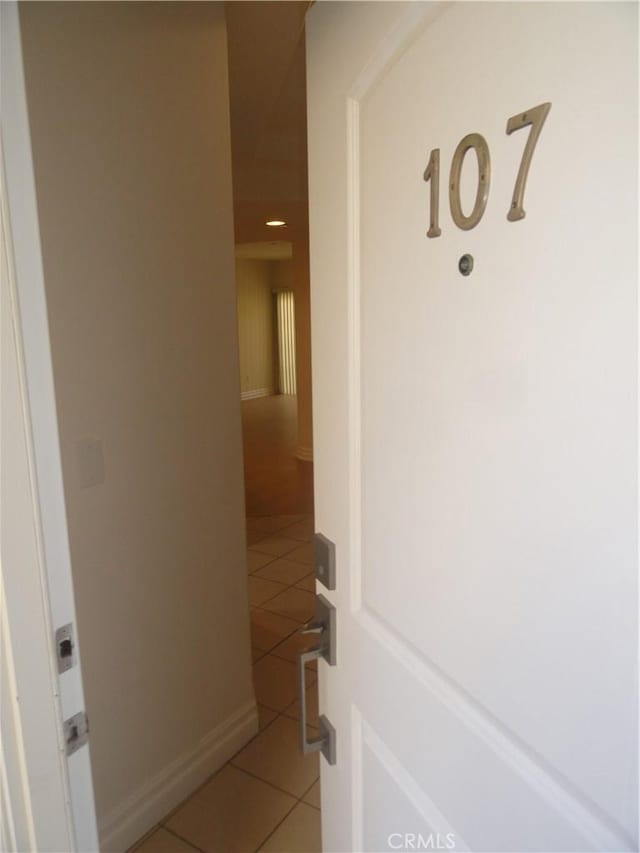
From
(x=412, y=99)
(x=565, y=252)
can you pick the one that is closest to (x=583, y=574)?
(x=565, y=252)

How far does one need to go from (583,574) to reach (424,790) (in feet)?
1.57

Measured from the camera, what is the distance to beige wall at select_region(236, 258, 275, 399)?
34.5 feet

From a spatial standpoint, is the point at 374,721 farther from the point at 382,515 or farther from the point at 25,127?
the point at 25,127

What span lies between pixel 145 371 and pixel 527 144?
1.29m

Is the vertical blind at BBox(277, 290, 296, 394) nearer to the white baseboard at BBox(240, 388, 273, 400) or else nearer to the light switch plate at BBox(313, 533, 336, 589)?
the white baseboard at BBox(240, 388, 273, 400)

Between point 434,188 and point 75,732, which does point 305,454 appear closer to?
point 75,732

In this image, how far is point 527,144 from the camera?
0.56 meters

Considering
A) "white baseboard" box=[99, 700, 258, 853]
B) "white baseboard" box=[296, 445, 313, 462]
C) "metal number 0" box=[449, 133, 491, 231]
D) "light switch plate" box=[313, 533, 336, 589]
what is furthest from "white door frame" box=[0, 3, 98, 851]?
"white baseboard" box=[296, 445, 313, 462]

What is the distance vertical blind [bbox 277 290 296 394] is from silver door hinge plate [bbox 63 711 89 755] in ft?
33.2

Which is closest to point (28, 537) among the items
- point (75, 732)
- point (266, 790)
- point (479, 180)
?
point (75, 732)

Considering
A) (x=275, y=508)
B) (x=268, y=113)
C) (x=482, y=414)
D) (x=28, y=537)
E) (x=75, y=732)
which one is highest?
(x=268, y=113)

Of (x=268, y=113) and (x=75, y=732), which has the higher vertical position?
(x=268, y=113)

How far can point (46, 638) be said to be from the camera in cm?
80

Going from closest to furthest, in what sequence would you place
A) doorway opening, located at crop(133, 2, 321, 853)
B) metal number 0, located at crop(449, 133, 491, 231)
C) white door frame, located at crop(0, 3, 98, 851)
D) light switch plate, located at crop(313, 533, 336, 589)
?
metal number 0, located at crop(449, 133, 491, 231), white door frame, located at crop(0, 3, 98, 851), light switch plate, located at crop(313, 533, 336, 589), doorway opening, located at crop(133, 2, 321, 853)
